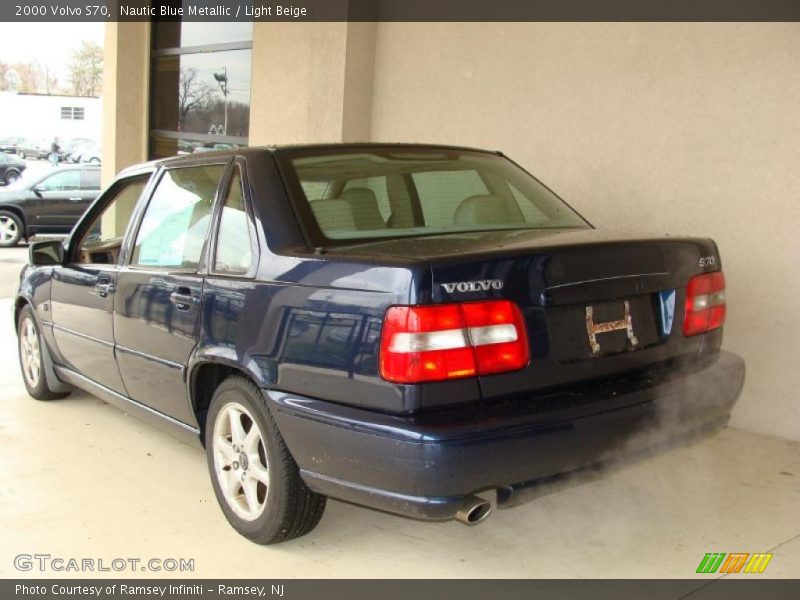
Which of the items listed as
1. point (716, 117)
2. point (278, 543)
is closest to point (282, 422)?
point (278, 543)

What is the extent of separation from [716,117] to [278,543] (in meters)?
3.48

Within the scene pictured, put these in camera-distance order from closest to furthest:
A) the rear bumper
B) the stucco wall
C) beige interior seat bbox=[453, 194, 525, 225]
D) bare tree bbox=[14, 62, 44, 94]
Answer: the rear bumper < beige interior seat bbox=[453, 194, 525, 225] < the stucco wall < bare tree bbox=[14, 62, 44, 94]

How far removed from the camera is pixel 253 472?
332 cm

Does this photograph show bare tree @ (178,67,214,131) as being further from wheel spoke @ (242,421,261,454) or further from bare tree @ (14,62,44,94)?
bare tree @ (14,62,44,94)

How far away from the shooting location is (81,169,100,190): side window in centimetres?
1592

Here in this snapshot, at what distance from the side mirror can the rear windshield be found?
6.72 ft

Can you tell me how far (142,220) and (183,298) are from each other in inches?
32.3

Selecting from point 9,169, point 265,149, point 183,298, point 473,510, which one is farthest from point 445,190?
point 9,169

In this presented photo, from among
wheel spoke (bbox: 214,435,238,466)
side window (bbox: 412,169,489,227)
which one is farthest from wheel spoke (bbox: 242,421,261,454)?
side window (bbox: 412,169,489,227)

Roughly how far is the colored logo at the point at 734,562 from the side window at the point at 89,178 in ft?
48.5

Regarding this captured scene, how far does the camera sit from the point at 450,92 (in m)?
6.62

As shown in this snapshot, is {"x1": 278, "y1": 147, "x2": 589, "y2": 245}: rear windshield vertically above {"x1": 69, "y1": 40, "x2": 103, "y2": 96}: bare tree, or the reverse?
{"x1": 69, "y1": 40, "x2": 103, "y2": 96}: bare tree

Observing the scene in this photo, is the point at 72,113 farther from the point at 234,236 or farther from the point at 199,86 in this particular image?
the point at 234,236

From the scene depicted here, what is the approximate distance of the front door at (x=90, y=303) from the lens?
4316mm
